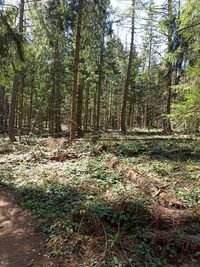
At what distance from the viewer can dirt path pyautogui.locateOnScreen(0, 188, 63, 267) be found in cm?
427

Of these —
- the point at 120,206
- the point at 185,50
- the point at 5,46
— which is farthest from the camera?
the point at 5,46

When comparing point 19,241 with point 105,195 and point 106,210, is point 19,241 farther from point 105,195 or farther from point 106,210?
point 105,195

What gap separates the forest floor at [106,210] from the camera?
13.9ft

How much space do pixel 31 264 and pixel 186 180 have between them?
4.51m

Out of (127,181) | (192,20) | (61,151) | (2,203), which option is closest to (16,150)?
(61,151)

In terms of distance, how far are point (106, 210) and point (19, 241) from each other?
1658 mm

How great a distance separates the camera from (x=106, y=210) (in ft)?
17.1

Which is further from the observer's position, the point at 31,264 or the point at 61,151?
the point at 61,151

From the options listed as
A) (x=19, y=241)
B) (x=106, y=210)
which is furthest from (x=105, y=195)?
(x=19, y=241)

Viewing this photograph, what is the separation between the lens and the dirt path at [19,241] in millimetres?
4270

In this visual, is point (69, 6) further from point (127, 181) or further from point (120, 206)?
point (120, 206)

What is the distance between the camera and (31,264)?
4.20m

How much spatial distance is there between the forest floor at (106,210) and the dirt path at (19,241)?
19 mm

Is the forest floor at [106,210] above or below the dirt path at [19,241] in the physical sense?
above
